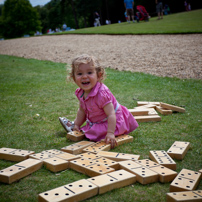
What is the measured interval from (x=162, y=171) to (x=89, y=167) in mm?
815

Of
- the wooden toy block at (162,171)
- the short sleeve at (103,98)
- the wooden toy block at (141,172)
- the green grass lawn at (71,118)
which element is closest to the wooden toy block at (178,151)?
the green grass lawn at (71,118)

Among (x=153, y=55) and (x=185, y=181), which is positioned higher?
(x=153, y=55)

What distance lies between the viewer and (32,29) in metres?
63.6

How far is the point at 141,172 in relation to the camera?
2.69 meters

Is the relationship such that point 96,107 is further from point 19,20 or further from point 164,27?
point 19,20

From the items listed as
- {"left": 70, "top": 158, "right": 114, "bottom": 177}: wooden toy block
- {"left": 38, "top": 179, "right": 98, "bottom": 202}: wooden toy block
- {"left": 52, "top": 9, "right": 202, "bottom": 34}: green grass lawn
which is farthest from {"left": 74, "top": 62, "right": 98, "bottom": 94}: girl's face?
{"left": 52, "top": 9, "right": 202, "bottom": 34}: green grass lawn

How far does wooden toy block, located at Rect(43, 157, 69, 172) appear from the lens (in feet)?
9.53

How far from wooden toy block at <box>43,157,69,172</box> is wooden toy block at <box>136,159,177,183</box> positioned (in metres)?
0.91

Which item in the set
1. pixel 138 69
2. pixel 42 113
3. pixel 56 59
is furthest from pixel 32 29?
pixel 42 113

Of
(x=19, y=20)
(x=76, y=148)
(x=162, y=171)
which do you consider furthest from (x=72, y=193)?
(x=19, y=20)

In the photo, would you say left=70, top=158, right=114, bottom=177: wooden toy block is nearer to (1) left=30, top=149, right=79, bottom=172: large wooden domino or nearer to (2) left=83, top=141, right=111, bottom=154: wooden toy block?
(1) left=30, top=149, right=79, bottom=172: large wooden domino

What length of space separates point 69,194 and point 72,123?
2.16m

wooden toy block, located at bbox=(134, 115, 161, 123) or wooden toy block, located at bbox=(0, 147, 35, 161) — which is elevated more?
wooden toy block, located at bbox=(0, 147, 35, 161)

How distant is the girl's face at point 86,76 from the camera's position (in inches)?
146
